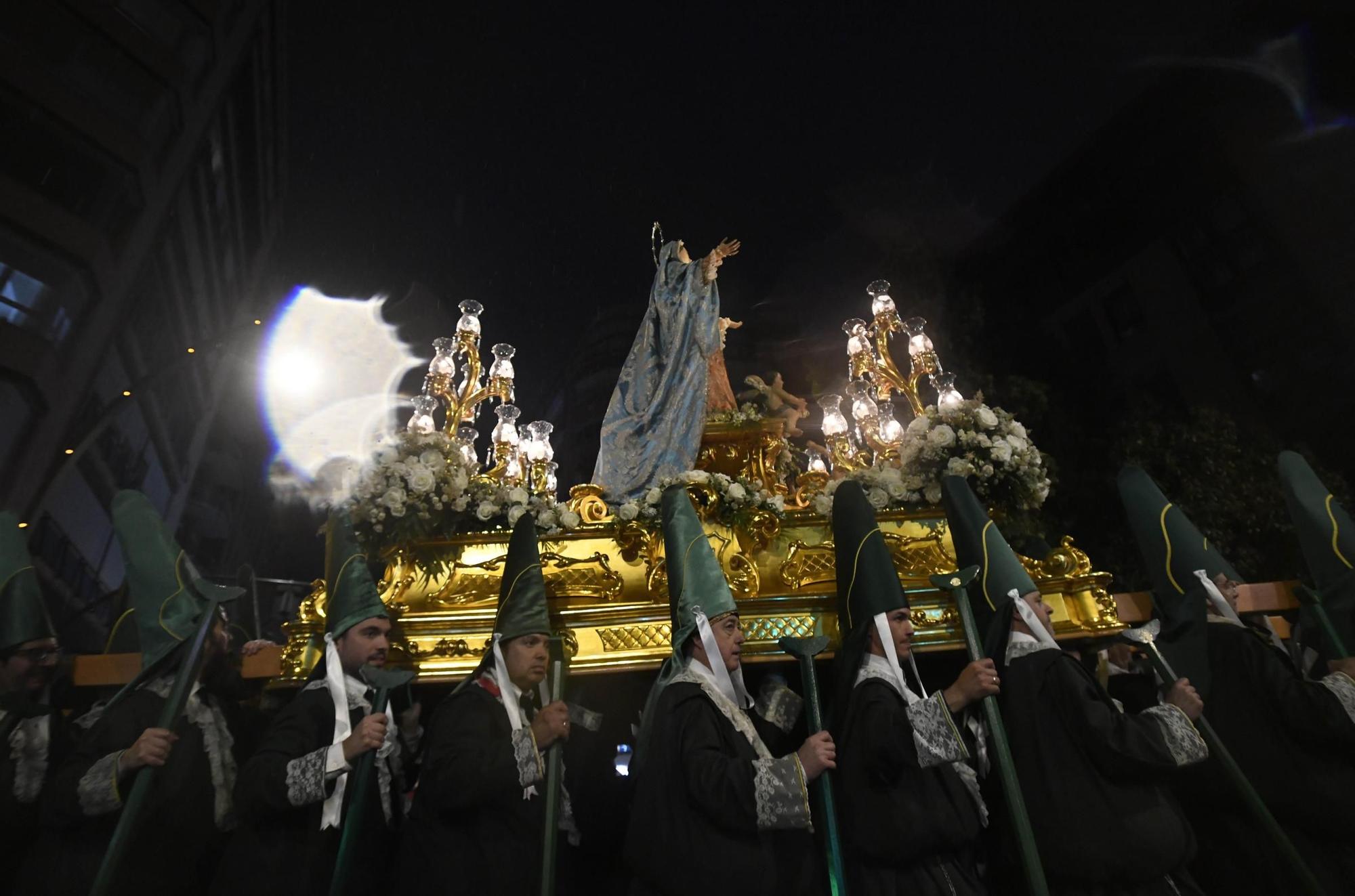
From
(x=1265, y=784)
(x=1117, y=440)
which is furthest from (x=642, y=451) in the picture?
(x=1117, y=440)

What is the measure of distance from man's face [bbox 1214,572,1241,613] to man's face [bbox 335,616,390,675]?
14.3 feet

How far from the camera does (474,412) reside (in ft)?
21.4

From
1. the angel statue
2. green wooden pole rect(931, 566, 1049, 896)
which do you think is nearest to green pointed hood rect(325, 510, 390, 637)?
green wooden pole rect(931, 566, 1049, 896)

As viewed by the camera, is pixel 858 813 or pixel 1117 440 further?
pixel 1117 440

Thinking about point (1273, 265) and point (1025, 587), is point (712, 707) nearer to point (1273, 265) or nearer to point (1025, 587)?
point (1025, 587)

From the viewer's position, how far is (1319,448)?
9969 mm

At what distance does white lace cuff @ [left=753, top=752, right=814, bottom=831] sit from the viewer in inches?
103

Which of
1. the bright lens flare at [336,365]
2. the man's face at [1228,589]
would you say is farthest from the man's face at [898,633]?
the bright lens flare at [336,365]

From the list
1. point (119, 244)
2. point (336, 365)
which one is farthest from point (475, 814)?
point (119, 244)

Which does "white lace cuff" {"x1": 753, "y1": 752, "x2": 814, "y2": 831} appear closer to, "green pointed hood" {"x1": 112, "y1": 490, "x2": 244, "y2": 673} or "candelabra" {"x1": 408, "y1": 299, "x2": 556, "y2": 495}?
"green pointed hood" {"x1": 112, "y1": 490, "x2": 244, "y2": 673}

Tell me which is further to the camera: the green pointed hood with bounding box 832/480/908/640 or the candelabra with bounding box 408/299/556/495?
the candelabra with bounding box 408/299/556/495

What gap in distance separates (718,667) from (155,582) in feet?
9.30

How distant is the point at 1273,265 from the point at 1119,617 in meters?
10.2

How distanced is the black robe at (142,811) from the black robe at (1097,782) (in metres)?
3.59
